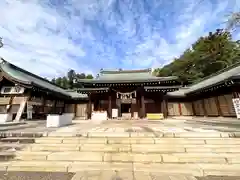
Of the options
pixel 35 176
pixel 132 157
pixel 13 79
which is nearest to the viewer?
pixel 35 176

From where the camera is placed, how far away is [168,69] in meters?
40.3

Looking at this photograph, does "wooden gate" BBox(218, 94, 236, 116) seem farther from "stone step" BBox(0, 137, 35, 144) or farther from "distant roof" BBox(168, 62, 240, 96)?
"stone step" BBox(0, 137, 35, 144)

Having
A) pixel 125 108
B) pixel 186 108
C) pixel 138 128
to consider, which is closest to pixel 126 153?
pixel 138 128

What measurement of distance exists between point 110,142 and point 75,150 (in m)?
1.09

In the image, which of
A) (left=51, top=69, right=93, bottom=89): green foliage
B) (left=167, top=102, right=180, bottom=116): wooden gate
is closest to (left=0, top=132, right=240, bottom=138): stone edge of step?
(left=167, top=102, right=180, bottom=116): wooden gate

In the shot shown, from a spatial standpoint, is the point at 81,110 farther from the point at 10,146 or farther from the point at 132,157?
the point at 132,157

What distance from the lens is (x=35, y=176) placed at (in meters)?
3.40

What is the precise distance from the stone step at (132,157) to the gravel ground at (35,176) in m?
0.58

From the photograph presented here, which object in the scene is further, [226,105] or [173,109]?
[173,109]

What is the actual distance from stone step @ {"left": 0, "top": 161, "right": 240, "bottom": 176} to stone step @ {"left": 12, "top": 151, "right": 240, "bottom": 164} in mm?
141

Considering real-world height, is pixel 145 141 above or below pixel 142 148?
above

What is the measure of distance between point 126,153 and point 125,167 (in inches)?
23.1

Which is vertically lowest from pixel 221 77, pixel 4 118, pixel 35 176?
pixel 35 176

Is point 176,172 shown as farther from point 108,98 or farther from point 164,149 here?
point 108,98
